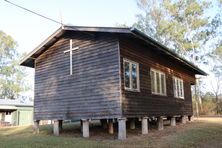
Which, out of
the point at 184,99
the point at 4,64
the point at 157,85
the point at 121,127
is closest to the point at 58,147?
the point at 121,127

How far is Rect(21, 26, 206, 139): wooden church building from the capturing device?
13.1 meters

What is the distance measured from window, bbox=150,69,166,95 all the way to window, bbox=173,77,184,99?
2265mm

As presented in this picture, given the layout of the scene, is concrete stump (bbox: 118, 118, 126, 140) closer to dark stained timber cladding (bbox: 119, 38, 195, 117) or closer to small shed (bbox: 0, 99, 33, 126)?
dark stained timber cladding (bbox: 119, 38, 195, 117)

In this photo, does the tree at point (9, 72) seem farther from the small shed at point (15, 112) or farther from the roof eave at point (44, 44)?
the roof eave at point (44, 44)

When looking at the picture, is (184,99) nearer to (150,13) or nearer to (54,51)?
(54,51)

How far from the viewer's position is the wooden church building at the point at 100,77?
13148mm

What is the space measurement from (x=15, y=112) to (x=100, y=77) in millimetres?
25673

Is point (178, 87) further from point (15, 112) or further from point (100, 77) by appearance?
point (15, 112)

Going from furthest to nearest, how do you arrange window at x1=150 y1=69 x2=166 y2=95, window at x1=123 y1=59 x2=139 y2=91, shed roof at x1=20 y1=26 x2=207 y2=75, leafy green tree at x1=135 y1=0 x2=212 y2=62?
leafy green tree at x1=135 y1=0 x2=212 y2=62, window at x1=150 y1=69 x2=166 y2=95, window at x1=123 y1=59 x2=139 y2=91, shed roof at x1=20 y1=26 x2=207 y2=75

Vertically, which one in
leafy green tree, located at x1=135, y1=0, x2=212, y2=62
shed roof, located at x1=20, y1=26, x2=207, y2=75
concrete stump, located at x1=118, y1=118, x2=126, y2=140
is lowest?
concrete stump, located at x1=118, y1=118, x2=126, y2=140

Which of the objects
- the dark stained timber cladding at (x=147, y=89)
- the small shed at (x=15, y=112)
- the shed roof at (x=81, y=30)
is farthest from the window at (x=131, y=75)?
the small shed at (x=15, y=112)

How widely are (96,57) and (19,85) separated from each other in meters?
45.9

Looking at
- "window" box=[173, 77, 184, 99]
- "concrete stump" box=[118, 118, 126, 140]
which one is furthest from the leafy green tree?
"concrete stump" box=[118, 118, 126, 140]

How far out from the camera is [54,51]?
1645cm
